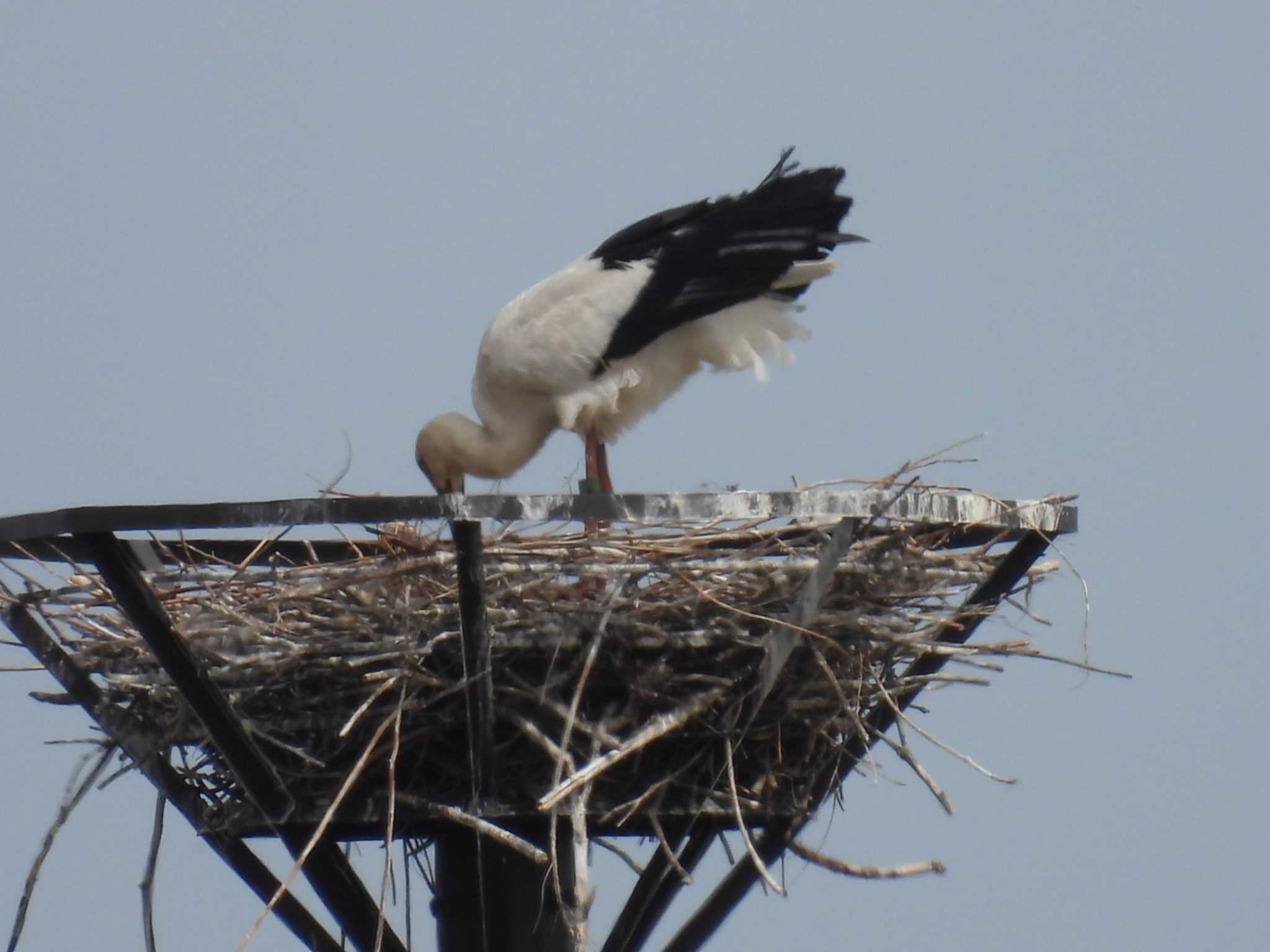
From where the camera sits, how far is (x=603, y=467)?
7277 mm

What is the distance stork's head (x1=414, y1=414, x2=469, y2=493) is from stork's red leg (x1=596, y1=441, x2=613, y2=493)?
18.2 inches

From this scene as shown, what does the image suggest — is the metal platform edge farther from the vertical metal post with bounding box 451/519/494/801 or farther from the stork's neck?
the stork's neck

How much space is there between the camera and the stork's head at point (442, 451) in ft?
23.5

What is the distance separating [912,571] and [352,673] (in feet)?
4.70

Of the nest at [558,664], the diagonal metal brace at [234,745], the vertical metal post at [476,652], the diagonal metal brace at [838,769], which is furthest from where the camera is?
the diagonal metal brace at [838,769]

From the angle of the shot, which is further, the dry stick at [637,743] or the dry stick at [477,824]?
the dry stick at [477,824]

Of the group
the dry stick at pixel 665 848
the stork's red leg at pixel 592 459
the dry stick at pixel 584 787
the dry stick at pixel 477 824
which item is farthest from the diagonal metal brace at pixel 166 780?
the stork's red leg at pixel 592 459

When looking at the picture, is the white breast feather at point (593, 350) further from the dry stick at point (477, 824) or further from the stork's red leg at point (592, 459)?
the dry stick at point (477, 824)

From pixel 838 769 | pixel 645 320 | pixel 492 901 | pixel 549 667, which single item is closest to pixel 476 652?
pixel 549 667

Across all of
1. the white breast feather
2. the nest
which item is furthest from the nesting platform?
the white breast feather

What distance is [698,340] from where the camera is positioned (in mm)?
6887

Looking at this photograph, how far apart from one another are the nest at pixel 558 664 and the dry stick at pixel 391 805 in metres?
0.02

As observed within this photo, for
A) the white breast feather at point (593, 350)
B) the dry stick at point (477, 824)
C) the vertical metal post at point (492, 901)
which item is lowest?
the vertical metal post at point (492, 901)

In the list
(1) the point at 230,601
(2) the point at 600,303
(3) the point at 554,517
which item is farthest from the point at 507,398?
(3) the point at 554,517
